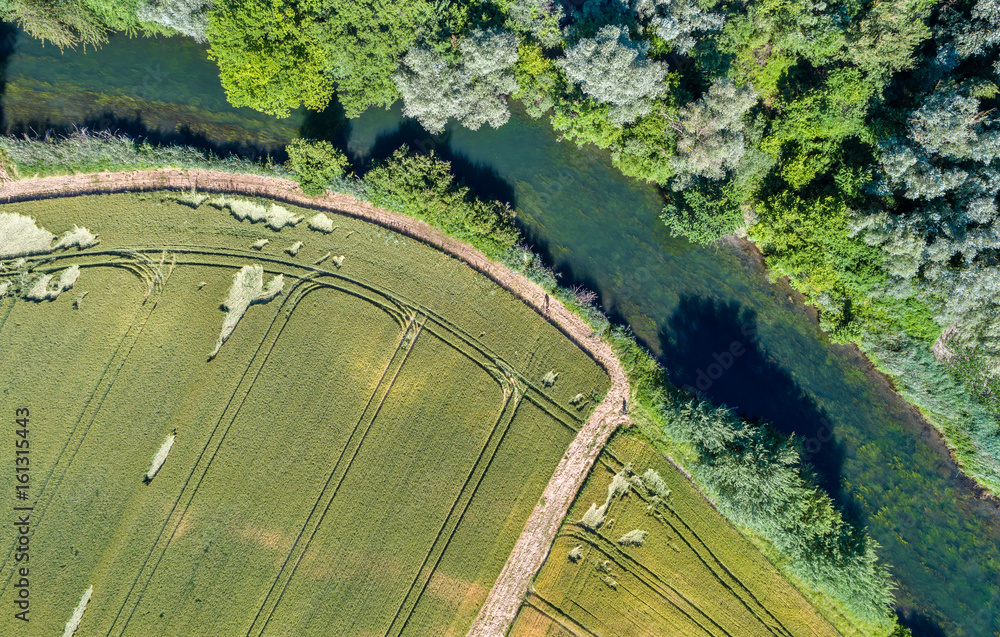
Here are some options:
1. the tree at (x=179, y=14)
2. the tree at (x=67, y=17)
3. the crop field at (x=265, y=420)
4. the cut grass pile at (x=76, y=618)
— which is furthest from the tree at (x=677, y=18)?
the cut grass pile at (x=76, y=618)

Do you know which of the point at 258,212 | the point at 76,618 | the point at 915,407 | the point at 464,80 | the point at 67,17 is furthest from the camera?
the point at 915,407

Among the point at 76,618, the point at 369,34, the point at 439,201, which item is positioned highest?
the point at 369,34

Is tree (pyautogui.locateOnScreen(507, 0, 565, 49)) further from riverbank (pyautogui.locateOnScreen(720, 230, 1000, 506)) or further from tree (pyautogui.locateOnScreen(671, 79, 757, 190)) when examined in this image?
riverbank (pyautogui.locateOnScreen(720, 230, 1000, 506))

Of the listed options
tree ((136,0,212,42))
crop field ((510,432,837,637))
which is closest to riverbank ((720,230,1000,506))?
crop field ((510,432,837,637))

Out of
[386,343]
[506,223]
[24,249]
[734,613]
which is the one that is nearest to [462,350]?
[386,343]

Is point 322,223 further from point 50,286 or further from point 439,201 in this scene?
point 50,286

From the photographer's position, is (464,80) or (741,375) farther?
(741,375)

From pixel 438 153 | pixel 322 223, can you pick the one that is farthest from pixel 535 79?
pixel 322 223

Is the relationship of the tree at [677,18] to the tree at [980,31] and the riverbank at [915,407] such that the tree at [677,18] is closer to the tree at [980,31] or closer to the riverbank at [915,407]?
the tree at [980,31]
